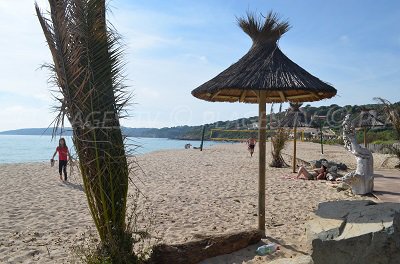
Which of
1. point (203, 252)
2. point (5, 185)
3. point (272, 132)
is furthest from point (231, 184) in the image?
point (5, 185)

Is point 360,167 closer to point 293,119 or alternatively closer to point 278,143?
point 278,143

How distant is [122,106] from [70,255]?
1997 millimetres

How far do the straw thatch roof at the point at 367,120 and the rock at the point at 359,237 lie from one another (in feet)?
44.0

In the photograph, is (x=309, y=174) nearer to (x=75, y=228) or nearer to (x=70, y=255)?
(x=75, y=228)

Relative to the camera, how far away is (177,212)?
644 centimetres


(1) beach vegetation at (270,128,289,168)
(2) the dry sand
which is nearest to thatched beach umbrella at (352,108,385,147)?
(1) beach vegetation at (270,128,289,168)

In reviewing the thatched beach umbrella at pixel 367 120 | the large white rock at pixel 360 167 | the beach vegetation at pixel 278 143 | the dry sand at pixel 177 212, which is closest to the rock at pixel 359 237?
the dry sand at pixel 177 212

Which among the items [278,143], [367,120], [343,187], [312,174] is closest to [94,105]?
[343,187]

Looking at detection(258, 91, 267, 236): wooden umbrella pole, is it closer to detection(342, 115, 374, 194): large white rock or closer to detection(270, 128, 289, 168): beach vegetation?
detection(342, 115, 374, 194): large white rock

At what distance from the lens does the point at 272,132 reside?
13.9 metres

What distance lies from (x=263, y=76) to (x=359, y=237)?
2.13 meters

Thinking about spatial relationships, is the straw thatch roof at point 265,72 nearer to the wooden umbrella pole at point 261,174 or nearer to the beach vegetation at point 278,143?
the wooden umbrella pole at point 261,174

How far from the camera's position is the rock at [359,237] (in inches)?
110

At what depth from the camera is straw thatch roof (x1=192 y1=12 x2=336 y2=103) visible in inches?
165
